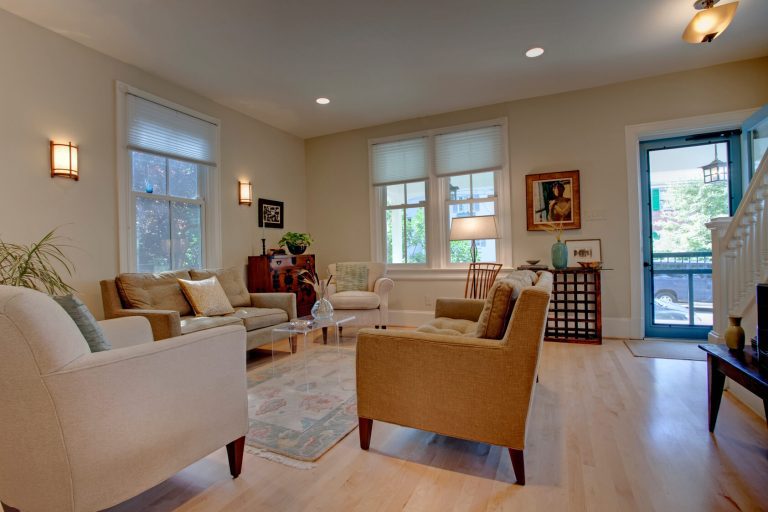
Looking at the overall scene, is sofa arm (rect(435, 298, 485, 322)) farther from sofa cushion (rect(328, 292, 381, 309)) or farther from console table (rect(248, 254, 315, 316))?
console table (rect(248, 254, 315, 316))

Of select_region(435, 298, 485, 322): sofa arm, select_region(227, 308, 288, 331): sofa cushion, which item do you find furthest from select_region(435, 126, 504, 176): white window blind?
select_region(227, 308, 288, 331): sofa cushion

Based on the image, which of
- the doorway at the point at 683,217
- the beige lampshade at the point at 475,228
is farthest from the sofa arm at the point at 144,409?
the doorway at the point at 683,217

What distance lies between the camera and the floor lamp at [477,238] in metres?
4.11

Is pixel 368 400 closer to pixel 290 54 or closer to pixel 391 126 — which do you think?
pixel 290 54

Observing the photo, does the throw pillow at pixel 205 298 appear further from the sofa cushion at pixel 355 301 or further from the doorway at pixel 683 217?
the doorway at pixel 683 217

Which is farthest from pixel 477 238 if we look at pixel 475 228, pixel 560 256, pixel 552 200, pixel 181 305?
pixel 181 305

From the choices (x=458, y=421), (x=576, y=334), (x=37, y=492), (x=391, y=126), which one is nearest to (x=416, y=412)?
(x=458, y=421)

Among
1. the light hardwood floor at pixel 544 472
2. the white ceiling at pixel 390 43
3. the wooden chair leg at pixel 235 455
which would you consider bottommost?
the light hardwood floor at pixel 544 472

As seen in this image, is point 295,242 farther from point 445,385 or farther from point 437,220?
point 445,385

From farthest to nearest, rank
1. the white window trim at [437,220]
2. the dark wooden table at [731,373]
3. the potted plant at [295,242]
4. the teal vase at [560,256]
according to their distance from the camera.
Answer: the potted plant at [295,242], the white window trim at [437,220], the teal vase at [560,256], the dark wooden table at [731,373]

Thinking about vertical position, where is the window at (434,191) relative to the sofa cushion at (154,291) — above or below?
above

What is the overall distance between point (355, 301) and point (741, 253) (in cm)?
319

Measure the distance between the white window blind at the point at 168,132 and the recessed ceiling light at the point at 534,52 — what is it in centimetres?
332

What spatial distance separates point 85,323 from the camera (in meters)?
1.42
